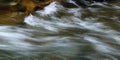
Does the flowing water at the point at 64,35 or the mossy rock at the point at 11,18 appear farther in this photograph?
the mossy rock at the point at 11,18

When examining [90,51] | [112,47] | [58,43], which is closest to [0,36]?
[58,43]

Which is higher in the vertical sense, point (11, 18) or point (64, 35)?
point (11, 18)

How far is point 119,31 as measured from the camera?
5734mm

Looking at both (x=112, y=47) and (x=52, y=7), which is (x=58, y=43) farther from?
(x=52, y=7)

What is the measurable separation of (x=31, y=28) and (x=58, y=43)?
0.95 metres

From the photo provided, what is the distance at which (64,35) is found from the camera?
538 cm

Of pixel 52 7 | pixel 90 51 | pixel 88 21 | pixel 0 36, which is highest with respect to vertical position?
pixel 52 7

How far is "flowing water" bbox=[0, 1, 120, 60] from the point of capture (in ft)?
14.7

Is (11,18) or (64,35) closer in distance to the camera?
(64,35)

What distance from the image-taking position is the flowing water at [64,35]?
4.48m

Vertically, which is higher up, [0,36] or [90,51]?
[0,36]

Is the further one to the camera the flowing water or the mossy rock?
the mossy rock

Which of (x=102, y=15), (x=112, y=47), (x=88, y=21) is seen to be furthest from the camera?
(x=102, y=15)

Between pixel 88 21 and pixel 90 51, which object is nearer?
pixel 90 51
